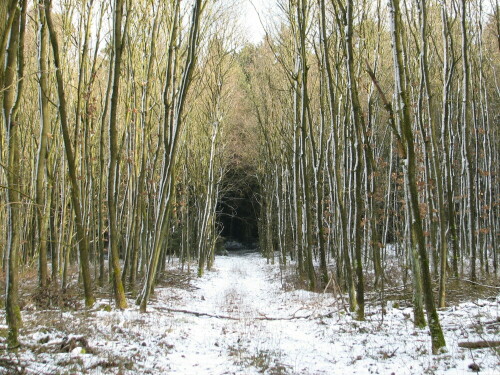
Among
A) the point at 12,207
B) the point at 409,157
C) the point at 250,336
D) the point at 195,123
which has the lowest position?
the point at 250,336

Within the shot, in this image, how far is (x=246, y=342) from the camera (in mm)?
5078

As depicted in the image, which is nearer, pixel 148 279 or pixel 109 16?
pixel 148 279

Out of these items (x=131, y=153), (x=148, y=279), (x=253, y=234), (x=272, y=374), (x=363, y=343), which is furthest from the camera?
(x=253, y=234)

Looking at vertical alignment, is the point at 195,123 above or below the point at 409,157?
above

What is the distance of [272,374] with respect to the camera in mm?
3582

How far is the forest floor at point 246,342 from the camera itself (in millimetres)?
3557

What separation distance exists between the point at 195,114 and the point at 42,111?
11.4 meters

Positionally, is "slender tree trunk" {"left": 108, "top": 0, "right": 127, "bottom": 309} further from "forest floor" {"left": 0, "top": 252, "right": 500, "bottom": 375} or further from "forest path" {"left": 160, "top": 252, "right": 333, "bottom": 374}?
"forest path" {"left": 160, "top": 252, "right": 333, "bottom": 374}

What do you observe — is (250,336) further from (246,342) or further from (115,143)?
(115,143)

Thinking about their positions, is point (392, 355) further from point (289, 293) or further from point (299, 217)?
point (299, 217)

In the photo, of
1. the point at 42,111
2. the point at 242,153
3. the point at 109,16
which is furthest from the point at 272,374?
the point at 242,153

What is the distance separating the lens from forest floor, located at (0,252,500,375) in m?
3.56

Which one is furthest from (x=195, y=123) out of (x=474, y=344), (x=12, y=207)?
(x=474, y=344)

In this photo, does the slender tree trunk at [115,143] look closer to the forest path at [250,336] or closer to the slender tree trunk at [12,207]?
the forest path at [250,336]
